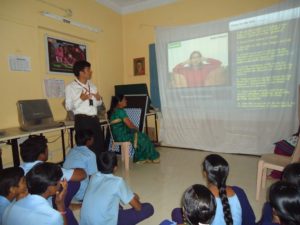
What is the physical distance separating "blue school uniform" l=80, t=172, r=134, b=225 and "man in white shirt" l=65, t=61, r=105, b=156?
1.29m

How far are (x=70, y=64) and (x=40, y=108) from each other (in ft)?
3.37

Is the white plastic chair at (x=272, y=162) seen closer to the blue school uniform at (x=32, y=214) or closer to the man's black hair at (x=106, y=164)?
the man's black hair at (x=106, y=164)

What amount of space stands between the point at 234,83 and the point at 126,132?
192 cm

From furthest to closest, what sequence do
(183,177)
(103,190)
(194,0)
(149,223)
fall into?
(194,0), (183,177), (149,223), (103,190)

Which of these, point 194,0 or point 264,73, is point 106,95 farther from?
point 264,73

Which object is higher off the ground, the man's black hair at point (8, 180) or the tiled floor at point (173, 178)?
the man's black hair at point (8, 180)

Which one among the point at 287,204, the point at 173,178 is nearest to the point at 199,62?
the point at 173,178

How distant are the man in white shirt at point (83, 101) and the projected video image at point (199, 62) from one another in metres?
1.92

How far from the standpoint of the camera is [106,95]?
170 inches

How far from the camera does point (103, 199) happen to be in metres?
1.31

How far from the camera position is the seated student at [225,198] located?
3.43 ft

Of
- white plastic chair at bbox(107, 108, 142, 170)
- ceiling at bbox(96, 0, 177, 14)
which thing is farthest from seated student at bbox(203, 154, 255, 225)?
ceiling at bbox(96, 0, 177, 14)

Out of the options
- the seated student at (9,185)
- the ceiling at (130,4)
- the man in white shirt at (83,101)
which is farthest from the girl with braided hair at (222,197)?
the ceiling at (130,4)

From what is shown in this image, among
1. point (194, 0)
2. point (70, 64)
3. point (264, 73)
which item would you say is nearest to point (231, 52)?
point (264, 73)
